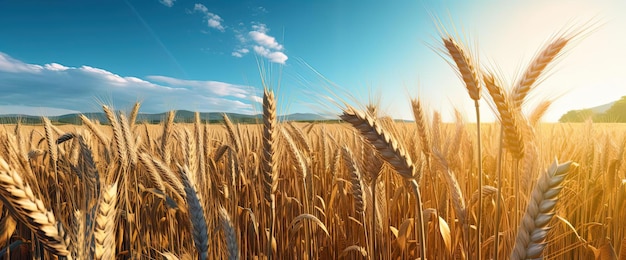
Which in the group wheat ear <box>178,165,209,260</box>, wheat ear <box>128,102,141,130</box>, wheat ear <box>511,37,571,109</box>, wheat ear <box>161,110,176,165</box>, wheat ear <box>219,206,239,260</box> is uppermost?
wheat ear <box>511,37,571,109</box>

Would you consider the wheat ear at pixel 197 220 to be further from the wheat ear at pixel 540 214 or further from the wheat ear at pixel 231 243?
the wheat ear at pixel 540 214

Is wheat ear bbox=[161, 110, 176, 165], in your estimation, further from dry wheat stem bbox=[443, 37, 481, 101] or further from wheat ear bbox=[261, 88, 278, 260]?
dry wheat stem bbox=[443, 37, 481, 101]

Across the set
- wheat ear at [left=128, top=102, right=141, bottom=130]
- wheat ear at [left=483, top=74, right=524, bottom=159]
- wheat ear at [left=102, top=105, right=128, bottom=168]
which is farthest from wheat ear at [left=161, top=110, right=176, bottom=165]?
wheat ear at [left=483, top=74, right=524, bottom=159]

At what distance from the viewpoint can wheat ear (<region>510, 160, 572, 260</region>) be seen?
927 mm

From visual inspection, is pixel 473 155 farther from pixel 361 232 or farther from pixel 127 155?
pixel 127 155

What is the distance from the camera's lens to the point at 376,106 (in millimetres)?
2129

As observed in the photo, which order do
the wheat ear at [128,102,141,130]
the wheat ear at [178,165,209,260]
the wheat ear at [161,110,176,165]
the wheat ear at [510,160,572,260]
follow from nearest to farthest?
1. the wheat ear at [510,160,572,260]
2. the wheat ear at [178,165,209,260]
3. the wheat ear at [161,110,176,165]
4. the wheat ear at [128,102,141,130]

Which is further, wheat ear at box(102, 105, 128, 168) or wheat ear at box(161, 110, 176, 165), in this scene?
wheat ear at box(161, 110, 176, 165)

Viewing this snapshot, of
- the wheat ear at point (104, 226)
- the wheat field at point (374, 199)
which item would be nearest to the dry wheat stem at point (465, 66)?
the wheat field at point (374, 199)

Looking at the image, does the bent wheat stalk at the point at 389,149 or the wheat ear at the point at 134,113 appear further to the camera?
the wheat ear at the point at 134,113

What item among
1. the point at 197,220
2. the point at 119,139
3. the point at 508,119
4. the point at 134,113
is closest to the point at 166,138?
the point at 119,139

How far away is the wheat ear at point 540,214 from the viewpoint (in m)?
0.93

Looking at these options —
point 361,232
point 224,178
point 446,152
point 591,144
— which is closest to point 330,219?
point 361,232

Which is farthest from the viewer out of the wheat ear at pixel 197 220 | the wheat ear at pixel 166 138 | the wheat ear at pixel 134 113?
the wheat ear at pixel 134 113
